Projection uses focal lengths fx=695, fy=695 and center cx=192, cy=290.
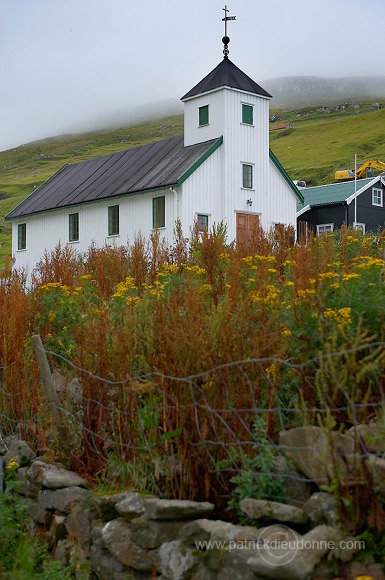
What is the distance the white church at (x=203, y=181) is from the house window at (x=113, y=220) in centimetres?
4

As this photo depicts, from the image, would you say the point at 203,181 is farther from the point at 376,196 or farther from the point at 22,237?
the point at 376,196

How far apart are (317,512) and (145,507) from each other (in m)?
1.22

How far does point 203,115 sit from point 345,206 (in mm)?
17451

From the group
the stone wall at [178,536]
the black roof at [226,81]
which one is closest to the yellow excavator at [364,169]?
the black roof at [226,81]

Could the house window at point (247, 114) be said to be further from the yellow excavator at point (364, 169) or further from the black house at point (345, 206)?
the yellow excavator at point (364, 169)

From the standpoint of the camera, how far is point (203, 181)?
27.8 meters

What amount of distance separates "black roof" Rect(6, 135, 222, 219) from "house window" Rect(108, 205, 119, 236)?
0.64 metres

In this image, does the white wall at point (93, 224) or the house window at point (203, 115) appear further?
the house window at point (203, 115)

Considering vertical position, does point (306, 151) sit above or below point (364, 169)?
above

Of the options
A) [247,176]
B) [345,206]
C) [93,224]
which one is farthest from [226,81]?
[345,206]

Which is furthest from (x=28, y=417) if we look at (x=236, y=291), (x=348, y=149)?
A: (x=348, y=149)

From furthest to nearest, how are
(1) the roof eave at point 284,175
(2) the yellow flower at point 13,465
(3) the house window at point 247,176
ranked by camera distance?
(1) the roof eave at point 284,175 → (3) the house window at point 247,176 → (2) the yellow flower at point 13,465

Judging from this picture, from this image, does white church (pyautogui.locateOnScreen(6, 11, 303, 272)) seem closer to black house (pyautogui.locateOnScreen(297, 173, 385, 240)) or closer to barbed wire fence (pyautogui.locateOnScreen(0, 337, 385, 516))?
black house (pyautogui.locateOnScreen(297, 173, 385, 240))

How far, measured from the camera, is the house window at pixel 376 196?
4675cm
